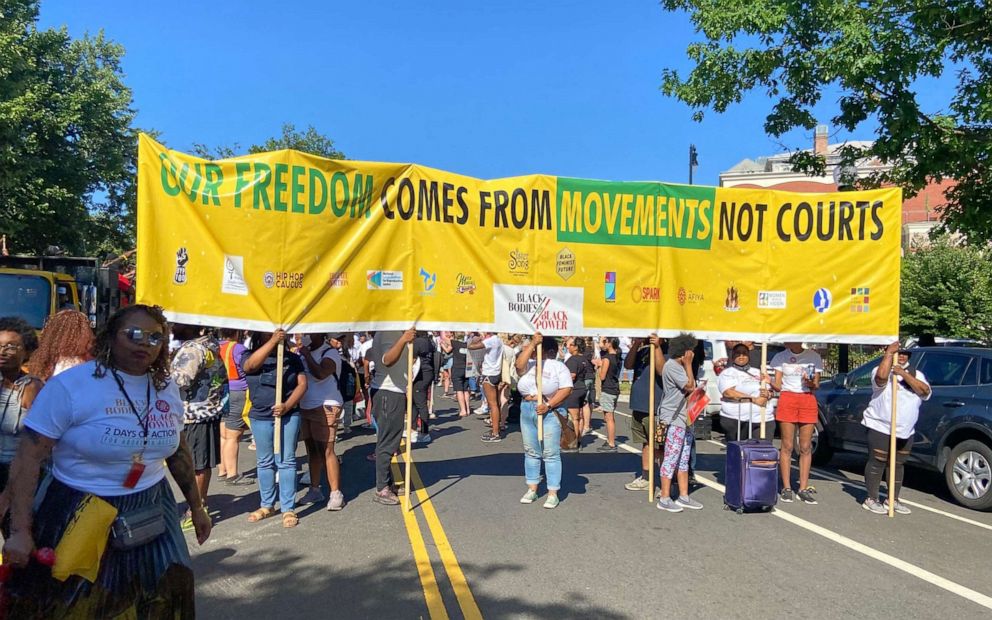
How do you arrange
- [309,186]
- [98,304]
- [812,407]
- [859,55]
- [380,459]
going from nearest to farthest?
[309,186] → [380,459] → [812,407] → [859,55] → [98,304]

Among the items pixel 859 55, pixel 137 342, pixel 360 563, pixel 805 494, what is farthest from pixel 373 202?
pixel 859 55

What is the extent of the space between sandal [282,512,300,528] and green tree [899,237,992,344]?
86.5ft

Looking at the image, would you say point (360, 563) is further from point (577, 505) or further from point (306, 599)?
point (577, 505)

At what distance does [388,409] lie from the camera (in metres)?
6.67

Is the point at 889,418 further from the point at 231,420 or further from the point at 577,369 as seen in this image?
the point at 231,420

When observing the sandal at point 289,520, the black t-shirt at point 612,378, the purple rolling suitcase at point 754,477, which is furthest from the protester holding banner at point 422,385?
the purple rolling suitcase at point 754,477

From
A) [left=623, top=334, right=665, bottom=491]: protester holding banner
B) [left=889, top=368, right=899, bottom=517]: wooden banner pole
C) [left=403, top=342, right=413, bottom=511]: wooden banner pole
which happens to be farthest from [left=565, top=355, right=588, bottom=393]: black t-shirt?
[left=889, top=368, right=899, bottom=517]: wooden banner pole

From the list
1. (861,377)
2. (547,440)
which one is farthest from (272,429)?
(861,377)

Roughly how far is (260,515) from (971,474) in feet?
24.3

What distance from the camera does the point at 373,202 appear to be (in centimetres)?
614

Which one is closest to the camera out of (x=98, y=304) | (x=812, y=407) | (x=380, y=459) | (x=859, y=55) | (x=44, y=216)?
(x=380, y=459)

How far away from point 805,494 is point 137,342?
22.5ft

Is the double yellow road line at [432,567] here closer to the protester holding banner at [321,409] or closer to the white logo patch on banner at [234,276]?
the protester holding banner at [321,409]

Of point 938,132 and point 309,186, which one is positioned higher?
point 938,132
